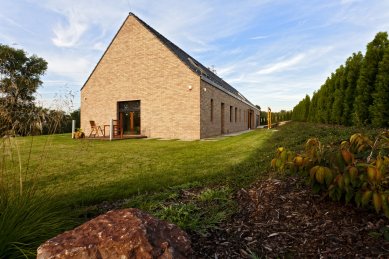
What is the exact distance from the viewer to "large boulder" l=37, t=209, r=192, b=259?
59.0 inches

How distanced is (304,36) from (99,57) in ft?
47.5

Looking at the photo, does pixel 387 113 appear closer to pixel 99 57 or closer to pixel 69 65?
pixel 69 65

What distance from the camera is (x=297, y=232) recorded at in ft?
7.64

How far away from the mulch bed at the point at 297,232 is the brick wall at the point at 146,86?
38.4ft

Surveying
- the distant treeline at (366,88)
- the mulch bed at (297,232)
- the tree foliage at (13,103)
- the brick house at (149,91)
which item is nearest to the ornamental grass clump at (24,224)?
the tree foliage at (13,103)

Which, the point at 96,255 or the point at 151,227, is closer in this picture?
the point at 96,255

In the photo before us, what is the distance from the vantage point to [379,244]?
6.62 ft

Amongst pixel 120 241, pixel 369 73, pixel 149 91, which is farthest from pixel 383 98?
pixel 149 91

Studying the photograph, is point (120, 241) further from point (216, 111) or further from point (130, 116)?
point (216, 111)

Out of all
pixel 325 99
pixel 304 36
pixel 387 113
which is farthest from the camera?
A: pixel 325 99

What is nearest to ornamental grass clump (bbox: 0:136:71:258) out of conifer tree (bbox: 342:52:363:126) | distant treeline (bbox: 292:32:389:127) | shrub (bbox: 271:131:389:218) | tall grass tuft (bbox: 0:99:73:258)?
tall grass tuft (bbox: 0:99:73:258)

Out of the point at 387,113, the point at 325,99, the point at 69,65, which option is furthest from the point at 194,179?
the point at 325,99

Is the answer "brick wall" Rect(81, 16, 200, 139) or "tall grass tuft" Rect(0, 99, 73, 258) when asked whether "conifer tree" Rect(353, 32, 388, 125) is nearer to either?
"brick wall" Rect(81, 16, 200, 139)

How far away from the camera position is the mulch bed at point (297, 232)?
2.06 m
